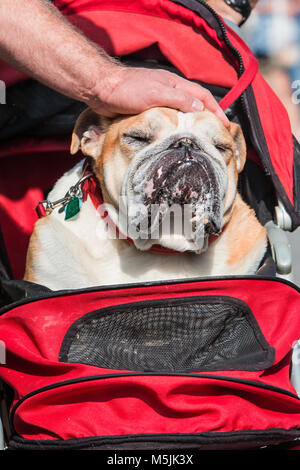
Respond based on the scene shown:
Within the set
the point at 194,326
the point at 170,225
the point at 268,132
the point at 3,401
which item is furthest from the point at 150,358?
the point at 268,132

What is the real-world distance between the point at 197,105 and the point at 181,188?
0.93 ft

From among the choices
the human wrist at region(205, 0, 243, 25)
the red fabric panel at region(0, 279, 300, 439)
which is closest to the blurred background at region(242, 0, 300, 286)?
the human wrist at region(205, 0, 243, 25)

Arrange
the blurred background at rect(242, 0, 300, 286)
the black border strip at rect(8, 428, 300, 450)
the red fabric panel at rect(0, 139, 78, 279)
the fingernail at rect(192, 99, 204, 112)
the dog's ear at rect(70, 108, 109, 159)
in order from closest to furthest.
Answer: the black border strip at rect(8, 428, 300, 450) → the fingernail at rect(192, 99, 204, 112) → the dog's ear at rect(70, 108, 109, 159) → the red fabric panel at rect(0, 139, 78, 279) → the blurred background at rect(242, 0, 300, 286)

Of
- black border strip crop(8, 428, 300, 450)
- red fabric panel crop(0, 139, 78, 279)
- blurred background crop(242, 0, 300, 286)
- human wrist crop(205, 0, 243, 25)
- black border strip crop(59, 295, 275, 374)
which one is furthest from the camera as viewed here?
blurred background crop(242, 0, 300, 286)

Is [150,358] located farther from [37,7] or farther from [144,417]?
[37,7]

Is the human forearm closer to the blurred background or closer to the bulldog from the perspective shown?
the bulldog

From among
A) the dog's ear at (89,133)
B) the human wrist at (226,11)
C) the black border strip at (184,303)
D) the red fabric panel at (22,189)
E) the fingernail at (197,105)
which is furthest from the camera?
the human wrist at (226,11)

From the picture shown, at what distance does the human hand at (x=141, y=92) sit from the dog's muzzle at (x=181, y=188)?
135mm

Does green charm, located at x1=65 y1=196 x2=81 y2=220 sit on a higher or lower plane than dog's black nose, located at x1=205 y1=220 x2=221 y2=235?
lower

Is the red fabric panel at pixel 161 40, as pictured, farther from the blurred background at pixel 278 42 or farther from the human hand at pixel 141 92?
the blurred background at pixel 278 42

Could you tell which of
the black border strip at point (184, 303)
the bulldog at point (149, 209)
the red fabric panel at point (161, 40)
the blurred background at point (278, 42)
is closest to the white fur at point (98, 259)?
the bulldog at point (149, 209)

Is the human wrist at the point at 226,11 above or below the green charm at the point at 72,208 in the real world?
above

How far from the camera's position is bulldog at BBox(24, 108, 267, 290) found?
1.77 metres

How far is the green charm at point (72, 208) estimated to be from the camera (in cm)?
195
